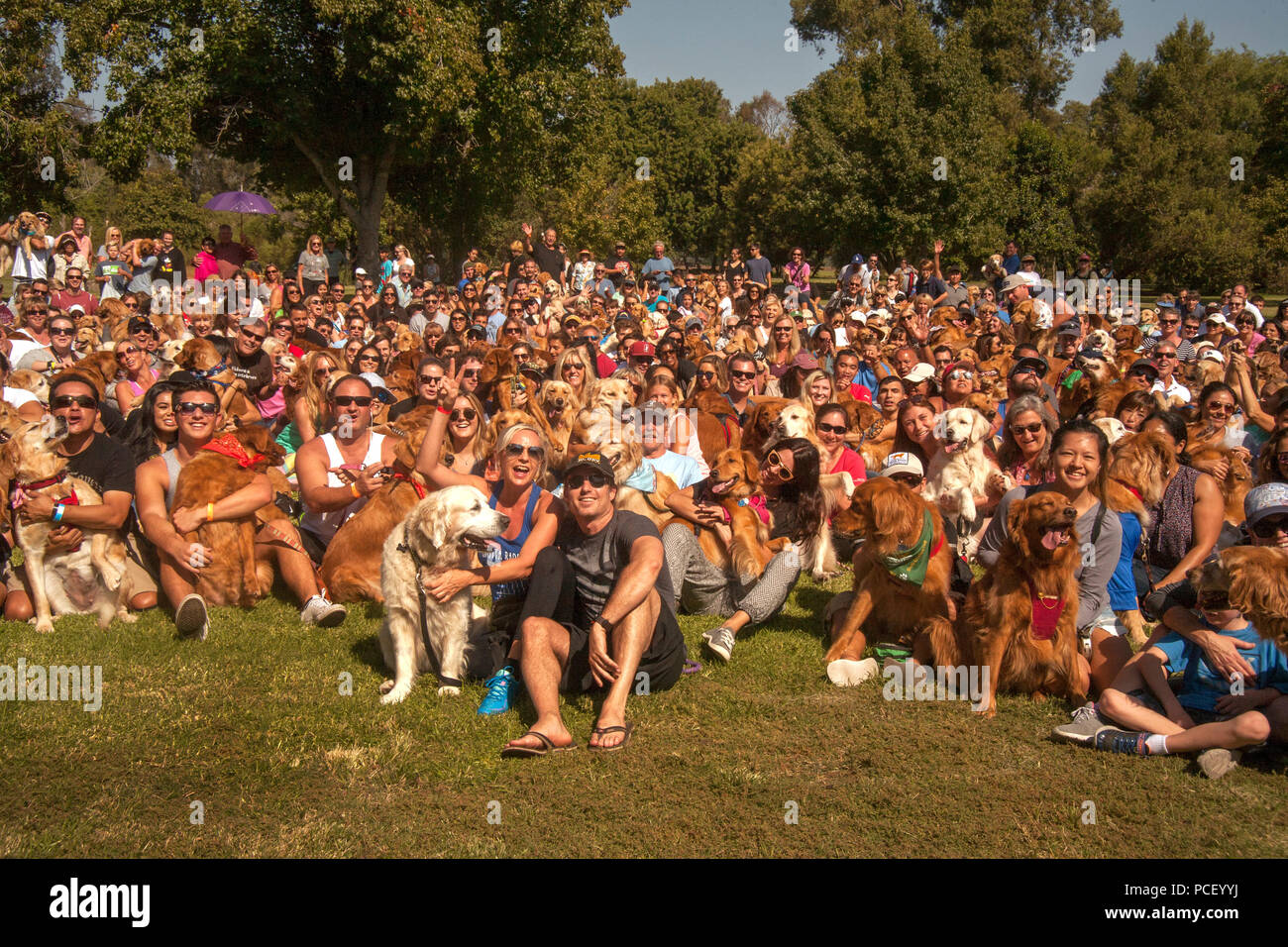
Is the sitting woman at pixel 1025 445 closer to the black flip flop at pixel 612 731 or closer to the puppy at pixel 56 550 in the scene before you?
the black flip flop at pixel 612 731

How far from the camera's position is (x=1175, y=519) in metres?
5.86

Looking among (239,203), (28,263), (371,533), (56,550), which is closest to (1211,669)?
(371,533)

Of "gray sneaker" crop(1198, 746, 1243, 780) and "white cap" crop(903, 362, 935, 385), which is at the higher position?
"white cap" crop(903, 362, 935, 385)

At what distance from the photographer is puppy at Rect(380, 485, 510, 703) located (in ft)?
16.5

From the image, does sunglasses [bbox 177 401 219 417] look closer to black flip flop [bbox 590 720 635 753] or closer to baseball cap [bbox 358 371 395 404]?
baseball cap [bbox 358 371 395 404]

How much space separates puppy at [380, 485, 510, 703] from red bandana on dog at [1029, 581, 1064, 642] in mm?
2736

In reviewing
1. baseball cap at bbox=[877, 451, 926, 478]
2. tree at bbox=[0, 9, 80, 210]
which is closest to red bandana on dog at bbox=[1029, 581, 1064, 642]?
baseball cap at bbox=[877, 451, 926, 478]

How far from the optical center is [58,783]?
14.5ft

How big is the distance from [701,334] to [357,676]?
8.41 metres

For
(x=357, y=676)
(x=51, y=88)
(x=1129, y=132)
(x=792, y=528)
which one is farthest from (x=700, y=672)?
(x=1129, y=132)

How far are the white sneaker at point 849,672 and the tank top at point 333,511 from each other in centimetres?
341

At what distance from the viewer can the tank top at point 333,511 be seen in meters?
6.75

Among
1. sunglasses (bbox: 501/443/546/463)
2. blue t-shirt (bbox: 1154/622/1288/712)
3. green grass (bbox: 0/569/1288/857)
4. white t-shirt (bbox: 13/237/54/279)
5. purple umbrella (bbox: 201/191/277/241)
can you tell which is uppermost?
purple umbrella (bbox: 201/191/277/241)

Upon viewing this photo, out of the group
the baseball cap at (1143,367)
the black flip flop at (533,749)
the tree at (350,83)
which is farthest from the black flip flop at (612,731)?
the tree at (350,83)
